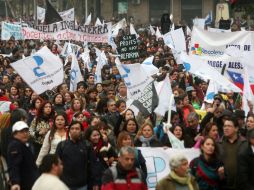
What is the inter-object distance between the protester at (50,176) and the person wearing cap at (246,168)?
2034 mm

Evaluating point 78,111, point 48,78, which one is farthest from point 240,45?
point 78,111

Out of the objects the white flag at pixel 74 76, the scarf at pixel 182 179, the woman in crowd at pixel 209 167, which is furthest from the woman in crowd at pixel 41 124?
the white flag at pixel 74 76

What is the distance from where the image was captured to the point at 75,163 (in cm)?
1001

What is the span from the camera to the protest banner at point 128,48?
2019 centimetres

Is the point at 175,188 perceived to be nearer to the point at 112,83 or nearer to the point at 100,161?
the point at 100,161

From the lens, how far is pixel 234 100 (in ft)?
53.0

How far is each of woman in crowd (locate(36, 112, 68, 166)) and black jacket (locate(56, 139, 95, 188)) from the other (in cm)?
61

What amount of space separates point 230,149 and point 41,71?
664cm

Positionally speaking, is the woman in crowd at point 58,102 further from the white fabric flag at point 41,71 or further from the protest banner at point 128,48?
the protest banner at point 128,48

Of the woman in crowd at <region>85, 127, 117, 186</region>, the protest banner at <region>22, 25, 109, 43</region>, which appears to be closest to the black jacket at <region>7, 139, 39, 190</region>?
the woman in crowd at <region>85, 127, 117, 186</region>

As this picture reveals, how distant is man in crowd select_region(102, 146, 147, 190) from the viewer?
868 centimetres

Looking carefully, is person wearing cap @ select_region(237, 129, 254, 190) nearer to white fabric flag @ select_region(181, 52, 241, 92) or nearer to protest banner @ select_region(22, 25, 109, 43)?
white fabric flag @ select_region(181, 52, 241, 92)

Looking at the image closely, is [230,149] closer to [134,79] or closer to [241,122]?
[241,122]

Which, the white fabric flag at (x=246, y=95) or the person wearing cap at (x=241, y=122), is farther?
the white fabric flag at (x=246, y=95)
